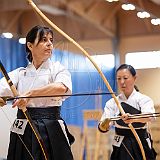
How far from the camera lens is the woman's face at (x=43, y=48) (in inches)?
70.7

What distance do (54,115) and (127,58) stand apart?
195 cm

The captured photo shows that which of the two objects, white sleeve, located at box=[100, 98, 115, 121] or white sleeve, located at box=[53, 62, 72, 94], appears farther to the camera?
white sleeve, located at box=[100, 98, 115, 121]

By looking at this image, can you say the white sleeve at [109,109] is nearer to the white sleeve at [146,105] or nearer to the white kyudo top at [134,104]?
the white kyudo top at [134,104]

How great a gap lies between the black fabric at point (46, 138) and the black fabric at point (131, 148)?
77cm

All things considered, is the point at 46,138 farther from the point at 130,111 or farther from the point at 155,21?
the point at 155,21

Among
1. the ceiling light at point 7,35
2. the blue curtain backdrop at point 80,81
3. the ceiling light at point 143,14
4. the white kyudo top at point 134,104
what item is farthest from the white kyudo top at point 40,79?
the ceiling light at point 143,14

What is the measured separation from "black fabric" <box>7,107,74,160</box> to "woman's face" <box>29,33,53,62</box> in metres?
0.24

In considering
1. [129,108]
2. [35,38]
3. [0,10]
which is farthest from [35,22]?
[35,38]

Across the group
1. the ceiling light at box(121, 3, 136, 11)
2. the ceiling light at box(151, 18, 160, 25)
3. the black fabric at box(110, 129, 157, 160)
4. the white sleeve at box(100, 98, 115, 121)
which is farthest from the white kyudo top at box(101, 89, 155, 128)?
the ceiling light at box(121, 3, 136, 11)

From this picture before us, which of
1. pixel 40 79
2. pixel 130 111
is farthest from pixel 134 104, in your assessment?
pixel 40 79

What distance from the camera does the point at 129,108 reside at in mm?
2525

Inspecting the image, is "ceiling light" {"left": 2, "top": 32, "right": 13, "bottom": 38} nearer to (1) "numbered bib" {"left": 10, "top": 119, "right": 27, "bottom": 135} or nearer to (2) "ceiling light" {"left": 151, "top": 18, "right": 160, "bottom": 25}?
(2) "ceiling light" {"left": 151, "top": 18, "right": 160, "bottom": 25}

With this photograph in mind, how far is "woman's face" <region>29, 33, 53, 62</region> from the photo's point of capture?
5.89ft

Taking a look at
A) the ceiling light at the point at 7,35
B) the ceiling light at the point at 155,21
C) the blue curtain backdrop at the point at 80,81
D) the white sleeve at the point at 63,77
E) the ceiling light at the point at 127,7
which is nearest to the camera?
the white sleeve at the point at 63,77
